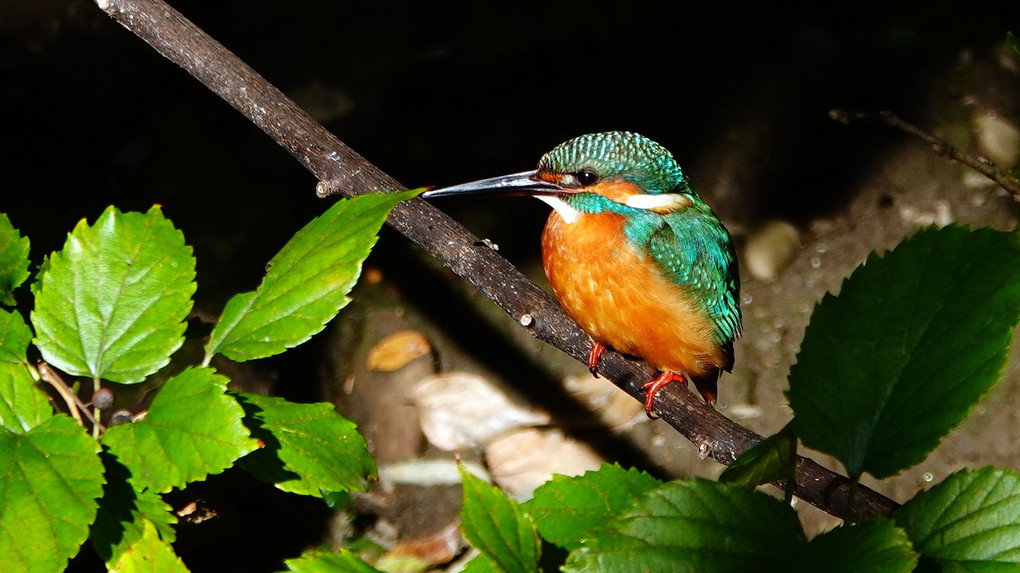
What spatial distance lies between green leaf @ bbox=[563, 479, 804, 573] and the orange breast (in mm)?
1261

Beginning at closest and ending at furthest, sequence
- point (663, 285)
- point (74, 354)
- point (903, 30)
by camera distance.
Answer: point (74, 354) < point (663, 285) < point (903, 30)

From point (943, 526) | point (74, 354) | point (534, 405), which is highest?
point (534, 405)

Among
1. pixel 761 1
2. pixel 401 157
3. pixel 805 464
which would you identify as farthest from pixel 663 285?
pixel 761 1

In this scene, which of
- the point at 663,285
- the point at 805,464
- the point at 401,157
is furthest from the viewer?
the point at 401,157

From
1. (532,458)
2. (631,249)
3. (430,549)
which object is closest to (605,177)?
(631,249)

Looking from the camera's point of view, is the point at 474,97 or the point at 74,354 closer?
the point at 74,354

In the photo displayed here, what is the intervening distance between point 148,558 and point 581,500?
378 millimetres

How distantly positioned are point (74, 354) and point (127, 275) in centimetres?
9

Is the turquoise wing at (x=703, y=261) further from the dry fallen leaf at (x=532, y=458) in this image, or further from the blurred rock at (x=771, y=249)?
the blurred rock at (x=771, y=249)

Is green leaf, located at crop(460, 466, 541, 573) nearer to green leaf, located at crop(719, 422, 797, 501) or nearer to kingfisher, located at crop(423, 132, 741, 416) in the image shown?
green leaf, located at crop(719, 422, 797, 501)

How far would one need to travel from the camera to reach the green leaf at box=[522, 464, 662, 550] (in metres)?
0.84

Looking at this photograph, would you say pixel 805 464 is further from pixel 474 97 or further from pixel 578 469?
pixel 474 97

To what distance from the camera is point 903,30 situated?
3.49 m

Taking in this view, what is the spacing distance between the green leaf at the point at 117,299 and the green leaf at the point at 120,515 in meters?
0.10
